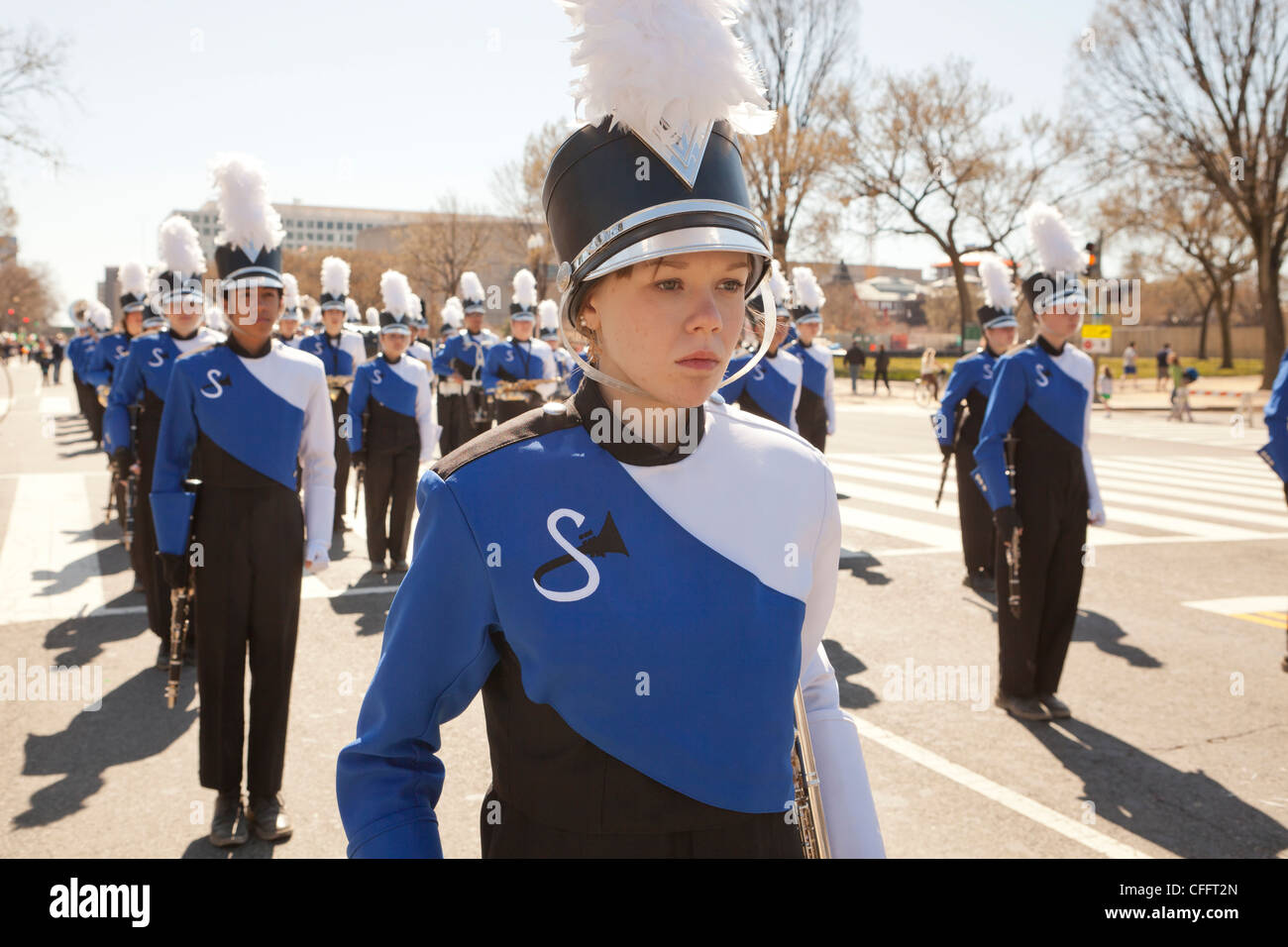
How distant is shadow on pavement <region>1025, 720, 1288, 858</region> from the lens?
4.47 meters

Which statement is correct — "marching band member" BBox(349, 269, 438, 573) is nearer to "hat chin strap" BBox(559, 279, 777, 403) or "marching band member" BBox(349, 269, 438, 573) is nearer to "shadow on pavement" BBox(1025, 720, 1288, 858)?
"shadow on pavement" BBox(1025, 720, 1288, 858)

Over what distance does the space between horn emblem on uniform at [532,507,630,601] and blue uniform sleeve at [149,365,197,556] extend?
3.55m

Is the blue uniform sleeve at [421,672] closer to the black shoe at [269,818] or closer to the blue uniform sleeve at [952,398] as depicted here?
the black shoe at [269,818]

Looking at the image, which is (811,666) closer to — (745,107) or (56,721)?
(745,107)

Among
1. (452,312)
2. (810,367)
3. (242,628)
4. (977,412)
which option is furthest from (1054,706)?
(452,312)

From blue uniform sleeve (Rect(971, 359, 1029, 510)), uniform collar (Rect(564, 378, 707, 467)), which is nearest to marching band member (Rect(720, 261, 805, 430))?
blue uniform sleeve (Rect(971, 359, 1029, 510))

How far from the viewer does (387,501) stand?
10.5 meters

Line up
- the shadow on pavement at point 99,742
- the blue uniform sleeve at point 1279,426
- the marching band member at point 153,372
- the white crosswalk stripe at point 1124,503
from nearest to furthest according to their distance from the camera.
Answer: the shadow on pavement at point 99,742 < the blue uniform sleeve at point 1279,426 < the marching band member at point 153,372 < the white crosswalk stripe at point 1124,503

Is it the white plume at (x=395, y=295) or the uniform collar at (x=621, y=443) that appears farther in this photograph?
the white plume at (x=395, y=295)

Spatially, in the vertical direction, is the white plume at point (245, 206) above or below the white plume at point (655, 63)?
above

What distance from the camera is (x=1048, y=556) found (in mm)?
6062

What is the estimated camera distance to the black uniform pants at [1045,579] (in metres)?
6.05

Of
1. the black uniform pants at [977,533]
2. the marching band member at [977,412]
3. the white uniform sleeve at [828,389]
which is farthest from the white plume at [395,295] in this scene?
the black uniform pants at [977,533]

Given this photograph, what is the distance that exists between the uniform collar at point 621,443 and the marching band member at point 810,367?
8964 mm
